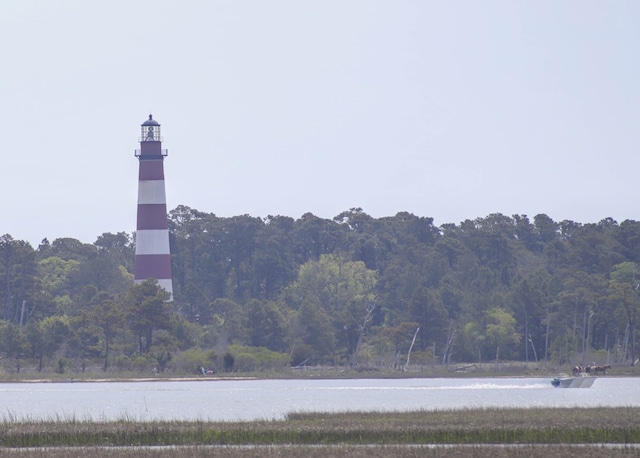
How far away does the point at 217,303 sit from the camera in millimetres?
142500

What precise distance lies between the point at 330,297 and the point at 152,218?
36.1 meters

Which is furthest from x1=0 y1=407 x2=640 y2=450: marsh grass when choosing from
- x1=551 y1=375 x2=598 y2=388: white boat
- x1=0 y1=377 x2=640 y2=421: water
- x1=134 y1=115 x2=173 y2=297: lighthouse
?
x1=134 y1=115 x2=173 y2=297: lighthouse

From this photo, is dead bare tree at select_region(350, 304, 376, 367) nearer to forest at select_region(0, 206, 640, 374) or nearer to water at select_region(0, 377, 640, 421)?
forest at select_region(0, 206, 640, 374)

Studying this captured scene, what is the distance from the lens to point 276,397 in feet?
267

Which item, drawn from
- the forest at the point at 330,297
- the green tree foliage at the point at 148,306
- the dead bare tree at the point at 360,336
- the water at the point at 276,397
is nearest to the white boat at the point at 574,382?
the water at the point at 276,397

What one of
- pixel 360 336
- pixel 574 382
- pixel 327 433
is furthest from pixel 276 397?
pixel 360 336

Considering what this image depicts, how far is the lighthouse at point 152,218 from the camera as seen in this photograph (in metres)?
109

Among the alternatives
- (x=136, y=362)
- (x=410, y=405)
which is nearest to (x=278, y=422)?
(x=410, y=405)

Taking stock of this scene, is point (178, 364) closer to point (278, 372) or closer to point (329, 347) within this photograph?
point (278, 372)

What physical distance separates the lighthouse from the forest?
2591mm

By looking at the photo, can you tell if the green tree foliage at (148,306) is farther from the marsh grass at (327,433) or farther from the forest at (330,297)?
the marsh grass at (327,433)

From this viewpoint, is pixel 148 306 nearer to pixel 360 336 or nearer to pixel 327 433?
pixel 360 336

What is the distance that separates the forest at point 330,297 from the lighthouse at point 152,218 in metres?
2.59

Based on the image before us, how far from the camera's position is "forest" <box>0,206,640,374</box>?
113 metres
